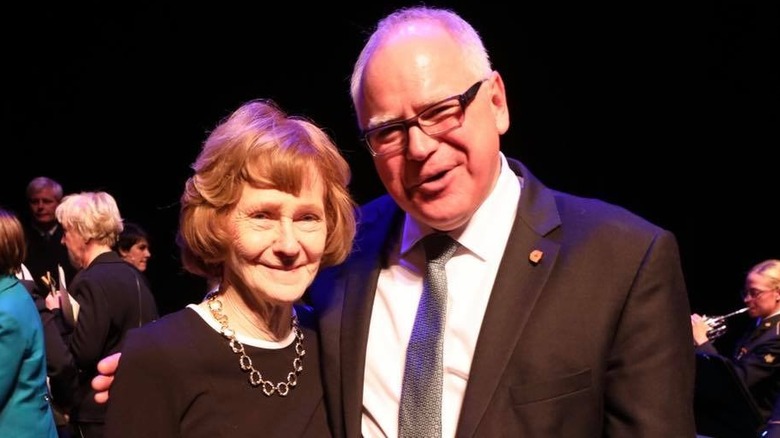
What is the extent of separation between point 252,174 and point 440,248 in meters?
0.44

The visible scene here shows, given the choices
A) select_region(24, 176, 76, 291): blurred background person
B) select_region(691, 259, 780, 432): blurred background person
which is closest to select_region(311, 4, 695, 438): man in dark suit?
select_region(691, 259, 780, 432): blurred background person

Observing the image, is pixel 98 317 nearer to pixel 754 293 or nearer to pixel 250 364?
pixel 250 364

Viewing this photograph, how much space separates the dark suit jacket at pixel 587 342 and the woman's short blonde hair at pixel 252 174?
41 cm

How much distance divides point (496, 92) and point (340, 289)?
577 mm

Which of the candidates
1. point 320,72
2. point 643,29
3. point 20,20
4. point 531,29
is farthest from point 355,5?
point 20,20

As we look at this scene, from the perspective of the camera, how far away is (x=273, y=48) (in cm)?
Answer: 707

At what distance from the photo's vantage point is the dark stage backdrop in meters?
6.84

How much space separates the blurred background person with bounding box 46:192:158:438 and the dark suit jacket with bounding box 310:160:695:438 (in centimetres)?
272

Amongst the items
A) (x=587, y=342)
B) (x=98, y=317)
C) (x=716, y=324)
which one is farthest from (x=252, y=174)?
(x=716, y=324)

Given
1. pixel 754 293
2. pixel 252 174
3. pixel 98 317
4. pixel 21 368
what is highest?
pixel 252 174

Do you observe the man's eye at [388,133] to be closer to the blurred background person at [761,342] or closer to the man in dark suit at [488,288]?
the man in dark suit at [488,288]

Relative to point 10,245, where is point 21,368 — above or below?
below

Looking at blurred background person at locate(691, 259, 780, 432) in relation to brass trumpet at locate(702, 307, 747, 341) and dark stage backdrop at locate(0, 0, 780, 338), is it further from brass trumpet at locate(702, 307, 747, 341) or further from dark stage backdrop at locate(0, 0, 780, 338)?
dark stage backdrop at locate(0, 0, 780, 338)

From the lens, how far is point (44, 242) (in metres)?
6.38
